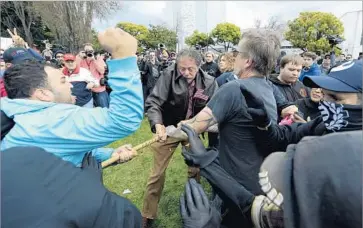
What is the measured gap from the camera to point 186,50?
135 inches

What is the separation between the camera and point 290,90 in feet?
12.9

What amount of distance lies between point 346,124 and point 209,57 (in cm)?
756

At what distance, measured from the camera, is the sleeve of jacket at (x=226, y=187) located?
4.68 ft

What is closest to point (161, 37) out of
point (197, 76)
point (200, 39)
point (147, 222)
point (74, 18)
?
point (200, 39)

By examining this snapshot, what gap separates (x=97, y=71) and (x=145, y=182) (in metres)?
3.13

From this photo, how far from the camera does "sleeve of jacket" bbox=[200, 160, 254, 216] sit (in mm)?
1427

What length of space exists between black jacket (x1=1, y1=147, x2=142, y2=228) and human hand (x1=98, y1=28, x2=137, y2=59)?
51 centimetres

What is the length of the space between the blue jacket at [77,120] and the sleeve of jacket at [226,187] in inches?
16.4

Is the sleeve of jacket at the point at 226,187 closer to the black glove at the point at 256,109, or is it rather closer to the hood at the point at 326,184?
the black glove at the point at 256,109

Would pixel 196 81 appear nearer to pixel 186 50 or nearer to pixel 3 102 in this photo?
pixel 186 50

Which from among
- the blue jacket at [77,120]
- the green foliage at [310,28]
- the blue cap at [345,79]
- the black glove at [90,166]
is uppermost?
the blue cap at [345,79]

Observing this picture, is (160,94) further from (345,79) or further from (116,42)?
(345,79)

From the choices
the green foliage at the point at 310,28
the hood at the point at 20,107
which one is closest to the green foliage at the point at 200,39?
the green foliage at the point at 310,28

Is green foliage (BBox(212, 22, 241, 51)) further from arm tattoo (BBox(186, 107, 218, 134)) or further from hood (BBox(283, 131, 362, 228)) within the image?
hood (BBox(283, 131, 362, 228))
